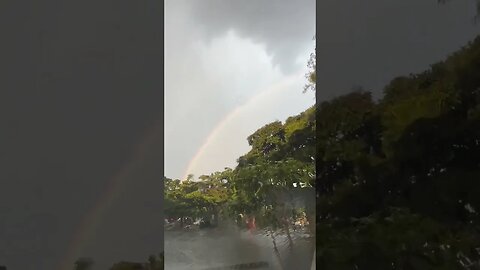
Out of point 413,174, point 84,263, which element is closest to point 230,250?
point 84,263

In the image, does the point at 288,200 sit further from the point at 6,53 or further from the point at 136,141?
the point at 6,53

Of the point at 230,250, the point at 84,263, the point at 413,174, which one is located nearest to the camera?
the point at 84,263

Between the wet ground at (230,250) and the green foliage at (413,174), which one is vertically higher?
the green foliage at (413,174)

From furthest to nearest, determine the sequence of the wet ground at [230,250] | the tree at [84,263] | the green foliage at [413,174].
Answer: the wet ground at [230,250] < the green foliage at [413,174] < the tree at [84,263]

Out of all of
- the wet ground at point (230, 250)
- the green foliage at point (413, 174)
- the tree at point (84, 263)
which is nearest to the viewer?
the tree at point (84, 263)

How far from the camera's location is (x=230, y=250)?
9.43 ft

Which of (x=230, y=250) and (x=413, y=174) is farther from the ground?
(x=413, y=174)

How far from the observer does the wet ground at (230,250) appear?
2.79 m

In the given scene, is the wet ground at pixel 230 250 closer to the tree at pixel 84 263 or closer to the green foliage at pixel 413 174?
the green foliage at pixel 413 174

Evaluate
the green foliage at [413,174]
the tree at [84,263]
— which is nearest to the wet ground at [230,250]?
the green foliage at [413,174]

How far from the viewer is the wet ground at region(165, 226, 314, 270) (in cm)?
279

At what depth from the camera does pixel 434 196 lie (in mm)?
2467

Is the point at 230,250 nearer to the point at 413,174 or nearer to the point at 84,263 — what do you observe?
the point at 84,263

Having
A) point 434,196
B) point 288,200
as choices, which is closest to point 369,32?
point 434,196
